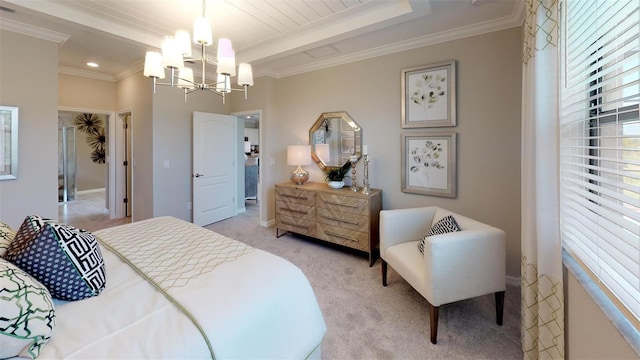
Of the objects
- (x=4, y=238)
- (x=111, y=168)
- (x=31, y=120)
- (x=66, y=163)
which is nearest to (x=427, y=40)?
(x=4, y=238)

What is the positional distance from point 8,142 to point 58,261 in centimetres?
271

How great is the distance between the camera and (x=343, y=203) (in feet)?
10.2

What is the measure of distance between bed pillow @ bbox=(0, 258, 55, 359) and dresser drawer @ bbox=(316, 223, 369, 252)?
2.51 metres

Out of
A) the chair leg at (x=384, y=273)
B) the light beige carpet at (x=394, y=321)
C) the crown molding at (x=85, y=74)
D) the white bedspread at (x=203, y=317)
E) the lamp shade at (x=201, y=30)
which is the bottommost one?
the light beige carpet at (x=394, y=321)

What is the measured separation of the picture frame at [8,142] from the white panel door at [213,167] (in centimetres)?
189

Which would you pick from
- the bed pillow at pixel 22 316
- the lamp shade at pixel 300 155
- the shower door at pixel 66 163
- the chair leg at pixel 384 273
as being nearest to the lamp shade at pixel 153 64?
the bed pillow at pixel 22 316

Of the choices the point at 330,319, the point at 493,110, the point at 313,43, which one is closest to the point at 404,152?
the point at 493,110

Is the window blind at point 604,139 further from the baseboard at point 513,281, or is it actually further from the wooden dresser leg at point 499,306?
the baseboard at point 513,281

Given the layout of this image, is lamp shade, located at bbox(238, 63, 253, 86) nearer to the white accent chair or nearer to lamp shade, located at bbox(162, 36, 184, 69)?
lamp shade, located at bbox(162, 36, 184, 69)

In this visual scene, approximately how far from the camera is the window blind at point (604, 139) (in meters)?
0.90

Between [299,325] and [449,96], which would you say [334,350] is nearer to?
[299,325]

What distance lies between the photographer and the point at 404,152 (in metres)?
3.10

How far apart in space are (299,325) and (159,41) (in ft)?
11.3

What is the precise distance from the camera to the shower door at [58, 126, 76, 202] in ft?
21.6
